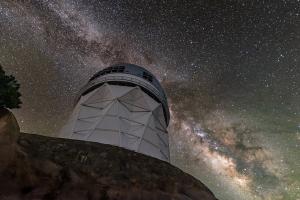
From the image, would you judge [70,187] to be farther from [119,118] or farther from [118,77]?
[118,77]

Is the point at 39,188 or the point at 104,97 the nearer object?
the point at 39,188

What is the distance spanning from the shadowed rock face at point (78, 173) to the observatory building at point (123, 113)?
1134 centimetres

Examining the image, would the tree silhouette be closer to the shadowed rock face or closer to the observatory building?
the shadowed rock face

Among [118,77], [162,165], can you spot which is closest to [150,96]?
[118,77]

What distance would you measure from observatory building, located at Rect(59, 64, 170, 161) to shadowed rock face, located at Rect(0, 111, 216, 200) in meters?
11.3

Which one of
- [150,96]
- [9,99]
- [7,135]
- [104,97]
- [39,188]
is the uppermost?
[150,96]

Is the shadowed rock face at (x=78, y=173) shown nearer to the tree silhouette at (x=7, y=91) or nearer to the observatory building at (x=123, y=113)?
the tree silhouette at (x=7, y=91)

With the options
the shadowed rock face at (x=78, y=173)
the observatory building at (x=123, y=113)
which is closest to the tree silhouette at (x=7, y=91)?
the shadowed rock face at (x=78, y=173)

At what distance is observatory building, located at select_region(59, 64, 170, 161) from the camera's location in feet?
80.8

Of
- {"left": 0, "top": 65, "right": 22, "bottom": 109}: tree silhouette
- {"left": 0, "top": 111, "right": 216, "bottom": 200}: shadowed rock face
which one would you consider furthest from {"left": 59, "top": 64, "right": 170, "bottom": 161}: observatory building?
{"left": 0, "top": 65, "right": 22, "bottom": 109}: tree silhouette

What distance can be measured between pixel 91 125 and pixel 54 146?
13.2m

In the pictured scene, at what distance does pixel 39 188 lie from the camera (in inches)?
395

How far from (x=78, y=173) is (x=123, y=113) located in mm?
15351

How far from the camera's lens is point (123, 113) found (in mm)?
26328
